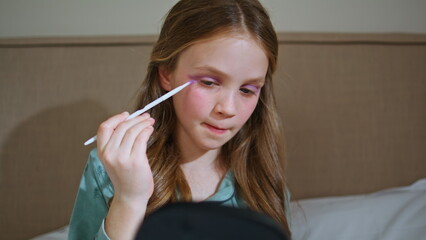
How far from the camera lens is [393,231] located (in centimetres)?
79

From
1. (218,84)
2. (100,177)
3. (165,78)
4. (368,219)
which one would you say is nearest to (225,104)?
(218,84)

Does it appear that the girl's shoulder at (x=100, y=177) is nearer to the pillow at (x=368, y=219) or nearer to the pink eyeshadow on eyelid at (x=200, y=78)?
the pink eyeshadow on eyelid at (x=200, y=78)

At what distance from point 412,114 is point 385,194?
0.93ft

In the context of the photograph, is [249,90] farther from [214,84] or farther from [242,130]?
[242,130]

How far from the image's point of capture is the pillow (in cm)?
79

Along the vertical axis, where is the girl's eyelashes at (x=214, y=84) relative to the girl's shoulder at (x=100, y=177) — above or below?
above

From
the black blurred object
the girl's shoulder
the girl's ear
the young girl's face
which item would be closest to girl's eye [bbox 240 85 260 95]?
the young girl's face

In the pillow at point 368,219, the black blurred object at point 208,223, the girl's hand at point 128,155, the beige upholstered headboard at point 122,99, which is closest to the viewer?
the black blurred object at point 208,223

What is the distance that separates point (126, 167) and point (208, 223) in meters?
0.32

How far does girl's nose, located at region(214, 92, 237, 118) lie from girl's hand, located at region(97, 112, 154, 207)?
122 mm

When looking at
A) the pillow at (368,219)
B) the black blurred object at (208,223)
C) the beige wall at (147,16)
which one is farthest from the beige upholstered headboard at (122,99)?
the black blurred object at (208,223)

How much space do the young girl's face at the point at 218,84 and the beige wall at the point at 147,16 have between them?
49 cm

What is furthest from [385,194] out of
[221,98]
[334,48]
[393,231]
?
[221,98]

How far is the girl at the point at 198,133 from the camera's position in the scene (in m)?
0.59
